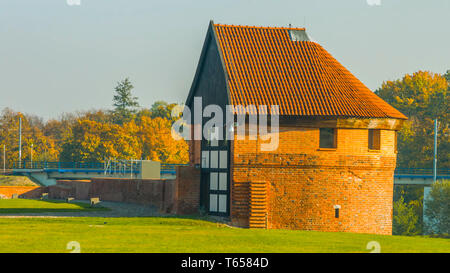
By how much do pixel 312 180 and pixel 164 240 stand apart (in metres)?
10.7

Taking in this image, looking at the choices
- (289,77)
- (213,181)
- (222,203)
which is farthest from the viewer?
(213,181)

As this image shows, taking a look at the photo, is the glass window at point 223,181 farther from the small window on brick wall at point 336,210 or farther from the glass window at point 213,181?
the small window on brick wall at point 336,210

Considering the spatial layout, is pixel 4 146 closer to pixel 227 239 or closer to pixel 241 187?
pixel 241 187

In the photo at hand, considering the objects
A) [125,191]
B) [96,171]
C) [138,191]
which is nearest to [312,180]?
[138,191]

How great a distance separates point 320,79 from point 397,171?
4962 cm

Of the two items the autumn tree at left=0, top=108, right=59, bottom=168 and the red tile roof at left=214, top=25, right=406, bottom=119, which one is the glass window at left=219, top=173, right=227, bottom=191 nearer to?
the red tile roof at left=214, top=25, right=406, bottom=119

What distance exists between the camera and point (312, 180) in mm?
28391

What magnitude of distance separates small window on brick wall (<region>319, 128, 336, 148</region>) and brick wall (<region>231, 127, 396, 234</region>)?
32 centimetres

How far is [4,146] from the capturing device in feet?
302

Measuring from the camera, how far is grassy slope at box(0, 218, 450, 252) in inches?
682

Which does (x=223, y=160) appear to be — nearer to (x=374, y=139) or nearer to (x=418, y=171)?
(x=374, y=139)

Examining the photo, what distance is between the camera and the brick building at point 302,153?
28.1m

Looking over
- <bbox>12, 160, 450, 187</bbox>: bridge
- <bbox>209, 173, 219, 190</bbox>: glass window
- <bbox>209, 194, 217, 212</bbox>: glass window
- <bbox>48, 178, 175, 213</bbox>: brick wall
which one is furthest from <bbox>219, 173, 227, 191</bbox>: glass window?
<bbox>12, 160, 450, 187</bbox>: bridge
